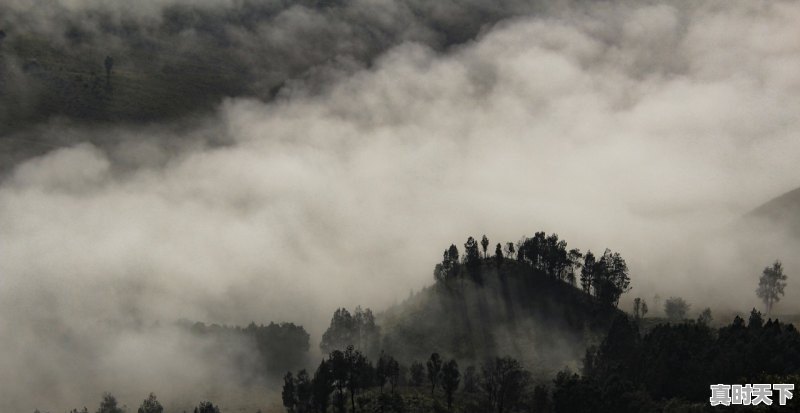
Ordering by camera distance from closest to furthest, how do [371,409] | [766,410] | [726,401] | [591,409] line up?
[766,410], [726,401], [591,409], [371,409]

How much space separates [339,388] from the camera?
199 meters

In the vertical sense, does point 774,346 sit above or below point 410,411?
above

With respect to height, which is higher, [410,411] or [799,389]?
[799,389]

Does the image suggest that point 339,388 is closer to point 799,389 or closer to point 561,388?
point 561,388

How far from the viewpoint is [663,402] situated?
191125 mm

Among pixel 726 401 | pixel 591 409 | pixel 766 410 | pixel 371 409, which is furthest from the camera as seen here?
pixel 371 409

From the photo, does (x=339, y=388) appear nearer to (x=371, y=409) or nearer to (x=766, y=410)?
(x=371, y=409)

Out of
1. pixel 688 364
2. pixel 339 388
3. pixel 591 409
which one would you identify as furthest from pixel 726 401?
Answer: pixel 339 388

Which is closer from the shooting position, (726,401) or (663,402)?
(726,401)

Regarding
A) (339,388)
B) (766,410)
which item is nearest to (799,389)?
(766,410)

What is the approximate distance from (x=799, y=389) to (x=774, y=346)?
83.6 meters

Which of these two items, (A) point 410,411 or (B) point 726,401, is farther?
(A) point 410,411

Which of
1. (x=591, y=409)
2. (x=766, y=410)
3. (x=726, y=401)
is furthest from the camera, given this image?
(x=591, y=409)

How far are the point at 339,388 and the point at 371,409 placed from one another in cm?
1148
